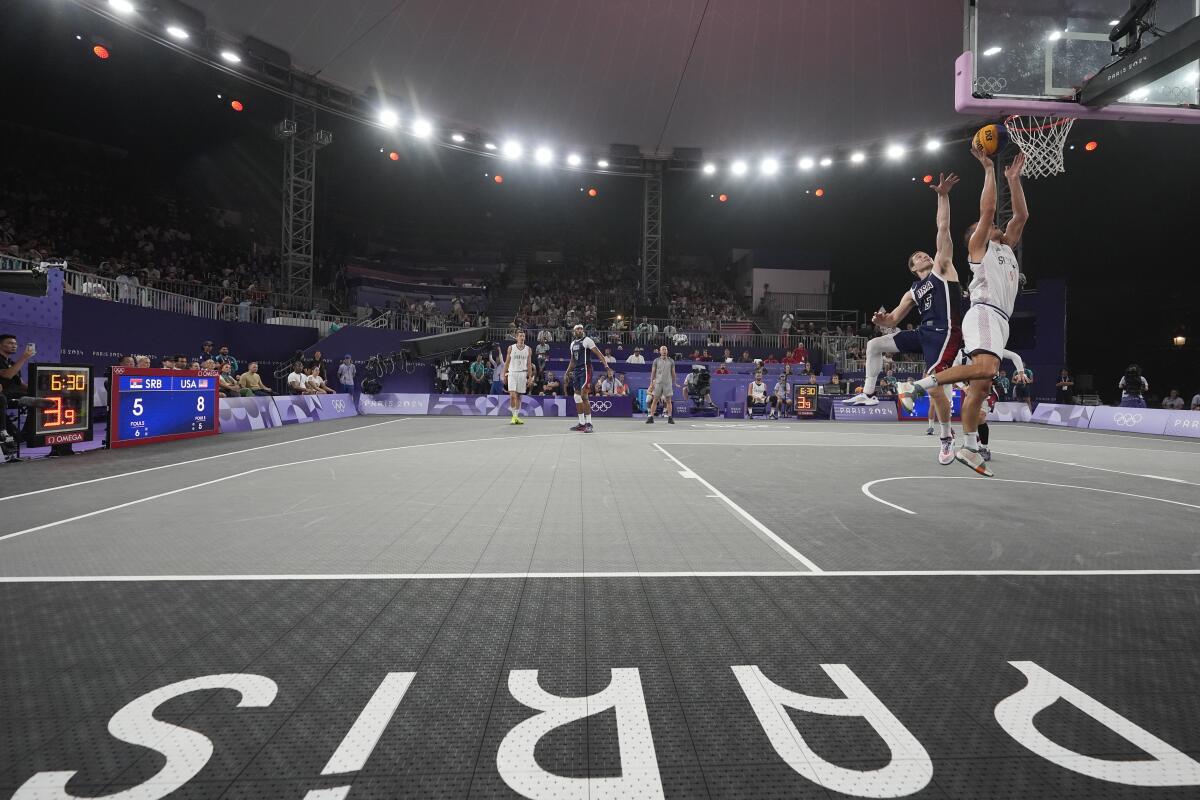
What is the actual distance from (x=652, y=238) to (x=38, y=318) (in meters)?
23.8

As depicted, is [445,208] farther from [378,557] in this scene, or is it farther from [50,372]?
[378,557]

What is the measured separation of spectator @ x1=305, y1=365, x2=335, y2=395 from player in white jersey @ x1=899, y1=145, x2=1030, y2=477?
16118 millimetres

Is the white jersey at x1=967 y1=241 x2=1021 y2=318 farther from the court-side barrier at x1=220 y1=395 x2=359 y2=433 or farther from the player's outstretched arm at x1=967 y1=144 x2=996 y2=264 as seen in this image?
the court-side barrier at x1=220 y1=395 x2=359 y2=433

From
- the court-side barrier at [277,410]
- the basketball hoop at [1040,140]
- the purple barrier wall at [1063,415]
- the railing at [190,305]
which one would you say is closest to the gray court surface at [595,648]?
the court-side barrier at [277,410]

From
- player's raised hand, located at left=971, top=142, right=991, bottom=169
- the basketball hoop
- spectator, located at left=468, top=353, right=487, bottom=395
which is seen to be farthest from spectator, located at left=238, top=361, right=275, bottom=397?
the basketball hoop

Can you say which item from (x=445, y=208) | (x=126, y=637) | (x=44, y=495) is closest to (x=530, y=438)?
(x=44, y=495)

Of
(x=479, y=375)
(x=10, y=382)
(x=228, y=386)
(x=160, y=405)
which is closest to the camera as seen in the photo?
(x=10, y=382)

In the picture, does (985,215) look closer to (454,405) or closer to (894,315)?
(894,315)

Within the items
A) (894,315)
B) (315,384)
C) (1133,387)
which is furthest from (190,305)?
(1133,387)

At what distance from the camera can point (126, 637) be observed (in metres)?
2.44

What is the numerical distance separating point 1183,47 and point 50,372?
15980 mm

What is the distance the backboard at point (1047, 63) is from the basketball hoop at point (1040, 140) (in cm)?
166

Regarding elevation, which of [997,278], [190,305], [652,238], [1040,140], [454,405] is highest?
[652,238]

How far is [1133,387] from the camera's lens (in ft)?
56.9
